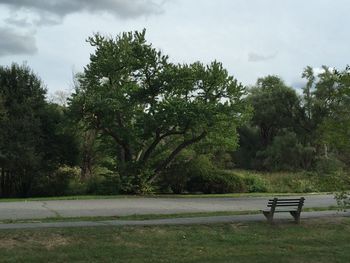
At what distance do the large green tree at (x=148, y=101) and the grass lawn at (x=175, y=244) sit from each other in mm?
16415

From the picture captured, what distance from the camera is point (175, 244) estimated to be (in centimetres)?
1252

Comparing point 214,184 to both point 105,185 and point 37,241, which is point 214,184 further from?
point 37,241

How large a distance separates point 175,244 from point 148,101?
67.4 feet

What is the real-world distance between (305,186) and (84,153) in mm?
16476

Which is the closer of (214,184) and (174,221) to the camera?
(174,221)

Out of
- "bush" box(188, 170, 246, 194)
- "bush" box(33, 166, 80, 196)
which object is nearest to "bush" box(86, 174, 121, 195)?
"bush" box(33, 166, 80, 196)

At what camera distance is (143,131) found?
106 ft

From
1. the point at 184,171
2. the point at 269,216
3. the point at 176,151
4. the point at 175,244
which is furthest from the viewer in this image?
the point at 184,171

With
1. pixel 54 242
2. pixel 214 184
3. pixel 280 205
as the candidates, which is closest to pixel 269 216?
pixel 280 205

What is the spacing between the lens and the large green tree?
3109 cm

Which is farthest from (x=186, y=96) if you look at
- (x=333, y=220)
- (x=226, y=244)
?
(x=226, y=244)

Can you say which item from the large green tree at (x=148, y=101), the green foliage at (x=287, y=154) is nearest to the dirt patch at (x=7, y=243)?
the large green tree at (x=148, y=101)

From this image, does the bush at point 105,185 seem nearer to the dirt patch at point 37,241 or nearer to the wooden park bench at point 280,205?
the wooden park bench at point 280,205

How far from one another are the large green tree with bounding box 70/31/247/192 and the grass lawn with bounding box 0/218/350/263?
16.4 meters
